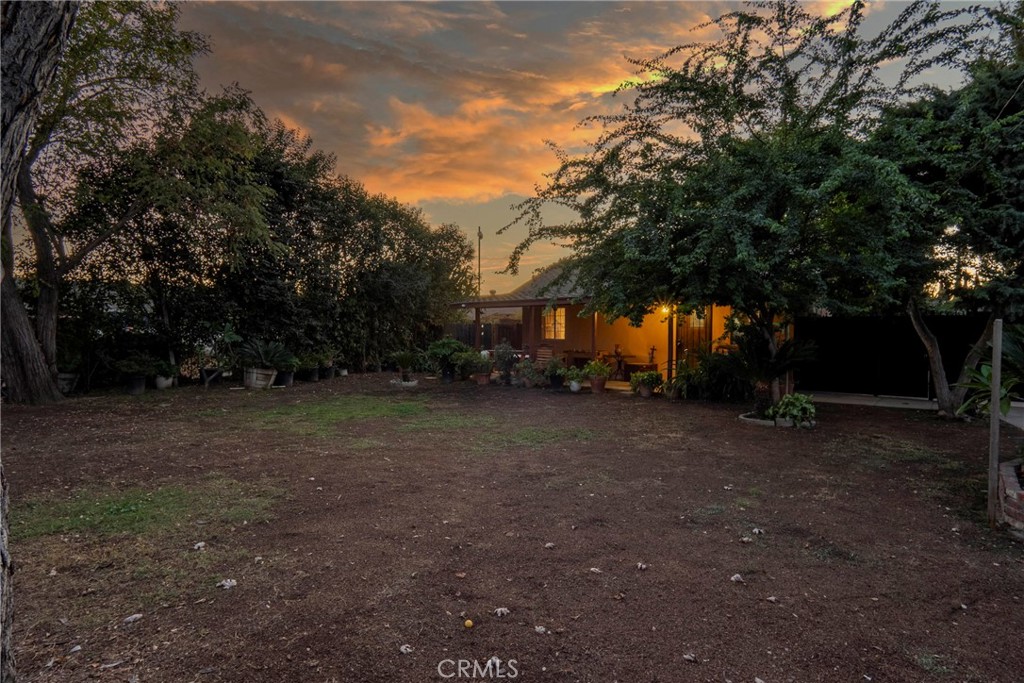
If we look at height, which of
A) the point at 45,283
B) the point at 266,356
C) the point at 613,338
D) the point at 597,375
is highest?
the point at 45,283

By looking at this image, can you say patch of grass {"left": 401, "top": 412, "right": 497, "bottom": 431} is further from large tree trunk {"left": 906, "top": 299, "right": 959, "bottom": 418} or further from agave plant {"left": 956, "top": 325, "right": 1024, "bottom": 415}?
large tree trunk {"left": 906, "top": 299, "right": 959, "bottom": 418}

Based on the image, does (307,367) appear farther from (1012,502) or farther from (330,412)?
(1012,502)

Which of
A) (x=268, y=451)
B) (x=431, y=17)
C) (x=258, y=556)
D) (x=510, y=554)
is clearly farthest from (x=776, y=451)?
(x=431, y=17)

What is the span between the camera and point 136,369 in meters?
10.4

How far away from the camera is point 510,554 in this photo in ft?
10.7

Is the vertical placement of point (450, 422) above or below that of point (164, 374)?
below

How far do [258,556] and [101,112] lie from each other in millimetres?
9340

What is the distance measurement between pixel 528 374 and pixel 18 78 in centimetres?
1129

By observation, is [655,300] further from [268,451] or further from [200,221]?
[200,221]

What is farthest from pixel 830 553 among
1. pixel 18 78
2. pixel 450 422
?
pixel 450 422

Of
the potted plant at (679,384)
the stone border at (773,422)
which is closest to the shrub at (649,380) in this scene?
the potted plant at (679,384)

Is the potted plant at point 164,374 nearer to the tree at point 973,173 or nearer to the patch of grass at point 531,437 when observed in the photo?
the patch of grass at point 531,437

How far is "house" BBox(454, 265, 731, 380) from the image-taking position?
1334cm

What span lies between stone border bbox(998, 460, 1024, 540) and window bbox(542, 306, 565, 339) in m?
12.3
